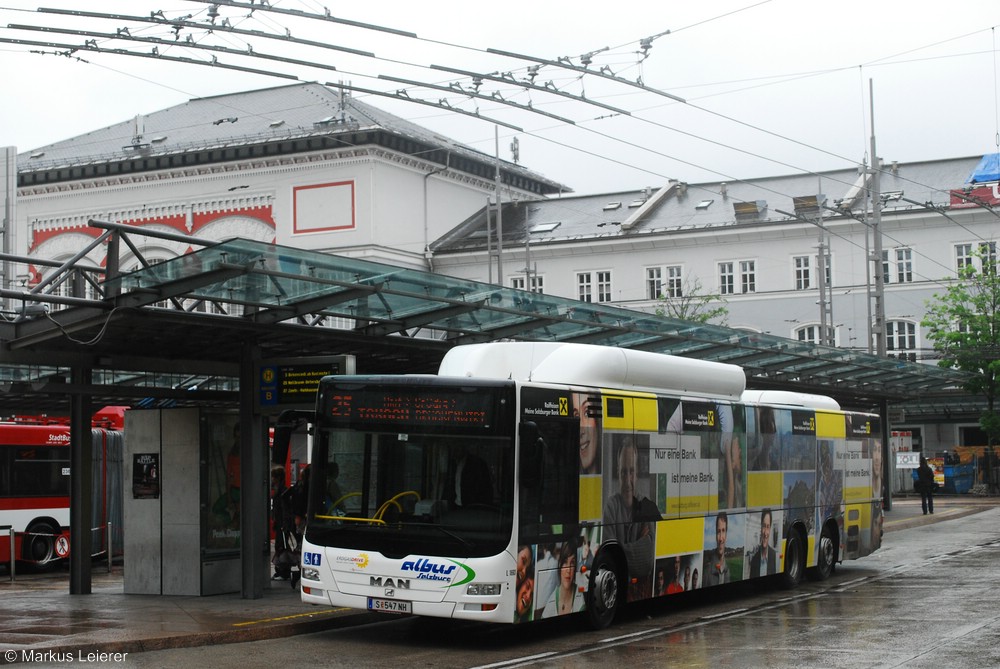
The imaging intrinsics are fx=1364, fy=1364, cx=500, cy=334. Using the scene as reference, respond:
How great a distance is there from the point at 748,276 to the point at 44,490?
43.7m

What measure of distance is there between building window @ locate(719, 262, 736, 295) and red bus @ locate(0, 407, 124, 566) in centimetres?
4154

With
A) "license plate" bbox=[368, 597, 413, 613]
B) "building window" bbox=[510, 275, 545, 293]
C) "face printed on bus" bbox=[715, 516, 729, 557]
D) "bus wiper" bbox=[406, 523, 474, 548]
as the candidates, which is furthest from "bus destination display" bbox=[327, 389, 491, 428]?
"building window" bbox=[510, 275, 545, 293]

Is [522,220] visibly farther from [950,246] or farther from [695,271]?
[950,246]

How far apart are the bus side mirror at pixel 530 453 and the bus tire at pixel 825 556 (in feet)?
29.1

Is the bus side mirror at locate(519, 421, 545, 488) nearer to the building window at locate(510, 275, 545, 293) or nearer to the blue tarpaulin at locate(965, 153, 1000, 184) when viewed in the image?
the blue tarpaulin at locate(965, 153, 1000, 184)

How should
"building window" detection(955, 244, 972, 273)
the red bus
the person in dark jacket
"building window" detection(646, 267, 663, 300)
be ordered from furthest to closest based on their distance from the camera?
"building window" detection(646, 267, 663, 300)
"building window" detection(955, 244, 972, 273)
the person in dark jacket
the red bus

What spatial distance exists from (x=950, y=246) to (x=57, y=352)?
2021 inches

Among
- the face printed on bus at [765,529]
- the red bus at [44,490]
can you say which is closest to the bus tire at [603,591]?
the face printed on bus at [765,529]

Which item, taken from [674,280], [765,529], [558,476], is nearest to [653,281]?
[674,280]

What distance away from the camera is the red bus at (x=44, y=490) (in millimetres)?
26391

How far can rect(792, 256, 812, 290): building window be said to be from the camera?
63.4 meters

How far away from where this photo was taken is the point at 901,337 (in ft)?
204

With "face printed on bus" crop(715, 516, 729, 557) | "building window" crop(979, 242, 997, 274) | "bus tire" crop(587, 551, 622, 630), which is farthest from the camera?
"building window" crop(979, 242, 997, 274)

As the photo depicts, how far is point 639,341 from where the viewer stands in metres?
23.9
